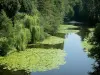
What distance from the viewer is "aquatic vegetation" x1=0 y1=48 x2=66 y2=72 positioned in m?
22.2

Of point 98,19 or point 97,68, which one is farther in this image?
point 98,19

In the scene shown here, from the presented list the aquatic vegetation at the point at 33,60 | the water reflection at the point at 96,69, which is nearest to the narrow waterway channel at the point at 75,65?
the water reflection at the point at 96,69

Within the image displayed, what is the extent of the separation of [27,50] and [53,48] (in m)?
3.55

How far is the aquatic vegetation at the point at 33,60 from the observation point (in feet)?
72.9

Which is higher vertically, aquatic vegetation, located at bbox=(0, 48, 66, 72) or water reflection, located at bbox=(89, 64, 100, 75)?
aquatic vegetation, located at bbox=(0, 48, 66, 72)

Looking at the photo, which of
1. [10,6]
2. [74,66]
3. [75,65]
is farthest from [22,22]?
[74,66]

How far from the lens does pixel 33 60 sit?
79.9 feet

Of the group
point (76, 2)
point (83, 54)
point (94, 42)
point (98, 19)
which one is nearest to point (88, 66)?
point (94, 42)

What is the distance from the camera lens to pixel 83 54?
29203 millimetres

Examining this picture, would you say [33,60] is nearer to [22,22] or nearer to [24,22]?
[22,22]

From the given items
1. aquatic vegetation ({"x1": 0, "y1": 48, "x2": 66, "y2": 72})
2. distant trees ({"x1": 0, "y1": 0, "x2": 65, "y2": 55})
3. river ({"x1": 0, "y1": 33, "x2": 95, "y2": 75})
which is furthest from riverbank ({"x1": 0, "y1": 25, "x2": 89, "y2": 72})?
distant trees ({"x1": 0, "y1": 0, "x2": 65, "y2": 55})

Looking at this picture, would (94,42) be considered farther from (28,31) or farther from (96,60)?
(28,31)

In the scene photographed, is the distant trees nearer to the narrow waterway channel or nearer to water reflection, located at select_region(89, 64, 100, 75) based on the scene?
the narrow waterway channel

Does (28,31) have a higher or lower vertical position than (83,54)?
higher
